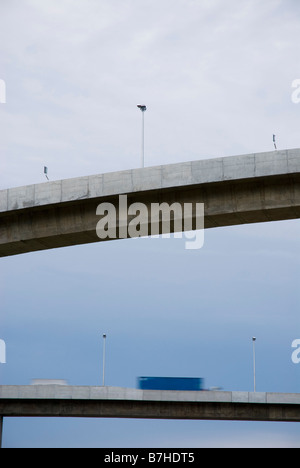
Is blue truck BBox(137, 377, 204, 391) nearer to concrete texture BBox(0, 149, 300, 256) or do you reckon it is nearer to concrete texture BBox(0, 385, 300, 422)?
concrete texture BBox(0, 385, 300, 422)

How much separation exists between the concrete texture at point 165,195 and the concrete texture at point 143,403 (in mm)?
25275

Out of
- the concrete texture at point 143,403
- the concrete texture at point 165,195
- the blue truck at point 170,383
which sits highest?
the concrete texture at point 165,195

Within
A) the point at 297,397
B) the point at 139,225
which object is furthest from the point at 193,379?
the point at 139,225

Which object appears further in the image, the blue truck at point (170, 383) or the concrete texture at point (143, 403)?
the blue truck at point (170, 383)

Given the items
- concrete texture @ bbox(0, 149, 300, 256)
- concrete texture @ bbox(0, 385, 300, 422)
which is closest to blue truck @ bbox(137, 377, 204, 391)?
concrete texture @ bbox(0, 385, 300, 422)

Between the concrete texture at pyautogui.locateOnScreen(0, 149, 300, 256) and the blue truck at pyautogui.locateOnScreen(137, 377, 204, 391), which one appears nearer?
the concrete texture at pyautogui.locateOnScreen(0, 149, 300, 256)

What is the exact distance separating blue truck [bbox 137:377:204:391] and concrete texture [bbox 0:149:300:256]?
33.3 m

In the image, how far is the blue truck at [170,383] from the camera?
199 feet

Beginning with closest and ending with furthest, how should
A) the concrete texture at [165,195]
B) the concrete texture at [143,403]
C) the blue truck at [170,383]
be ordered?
the concrete texture at [165,195] → the concrete texture at [143,403] → the blue truck at [170,383]

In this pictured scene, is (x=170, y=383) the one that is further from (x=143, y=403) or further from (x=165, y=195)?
(x=165, y=195)

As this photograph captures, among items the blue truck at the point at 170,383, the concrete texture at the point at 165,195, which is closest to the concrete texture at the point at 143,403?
the blue truck at the point at 170,383

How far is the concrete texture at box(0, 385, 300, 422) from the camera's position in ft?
171

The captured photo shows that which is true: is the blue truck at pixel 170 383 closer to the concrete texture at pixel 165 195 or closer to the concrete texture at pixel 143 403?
the concrete texture at pixel 143 403
